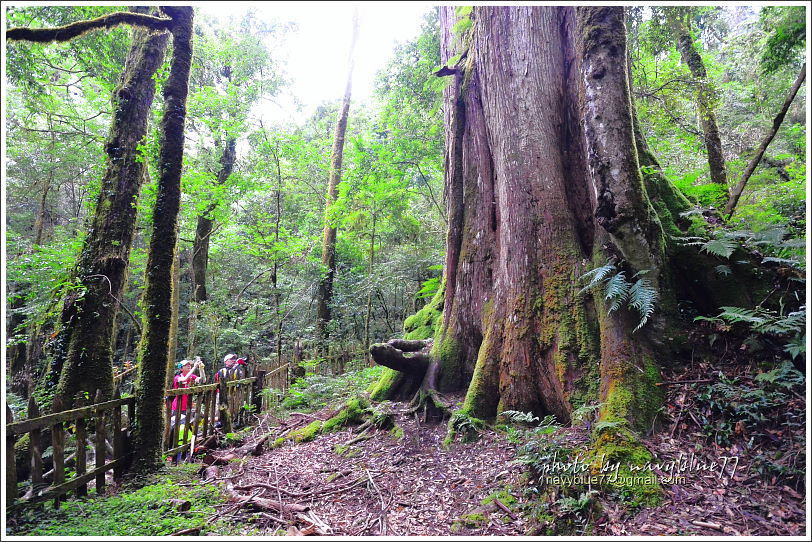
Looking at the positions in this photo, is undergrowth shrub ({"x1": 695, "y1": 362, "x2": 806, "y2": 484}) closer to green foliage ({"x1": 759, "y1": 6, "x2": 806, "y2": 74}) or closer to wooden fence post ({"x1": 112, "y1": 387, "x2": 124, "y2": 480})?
green foliage ({"x1": 759, "y1": 6, "x2": 806, "y2": 74})

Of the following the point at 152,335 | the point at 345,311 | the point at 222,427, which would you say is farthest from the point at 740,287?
the point at 345,311

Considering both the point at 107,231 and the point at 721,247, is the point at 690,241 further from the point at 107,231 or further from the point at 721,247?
the point at 107,231

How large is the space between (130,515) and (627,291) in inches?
198

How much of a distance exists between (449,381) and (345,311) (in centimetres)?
1054

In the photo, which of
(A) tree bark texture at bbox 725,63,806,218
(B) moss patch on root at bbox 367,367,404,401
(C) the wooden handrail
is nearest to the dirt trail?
(B) moss patch on root at bbox 367,367,404,401

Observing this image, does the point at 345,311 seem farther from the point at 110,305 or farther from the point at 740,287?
the point at 740,287

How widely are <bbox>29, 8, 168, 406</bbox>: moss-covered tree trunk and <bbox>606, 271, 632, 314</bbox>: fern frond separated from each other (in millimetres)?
Result: 6272

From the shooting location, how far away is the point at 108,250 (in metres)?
6.82

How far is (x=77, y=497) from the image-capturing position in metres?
4.14

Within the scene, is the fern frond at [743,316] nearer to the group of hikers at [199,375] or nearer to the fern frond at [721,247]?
the fern frond at [721,247]

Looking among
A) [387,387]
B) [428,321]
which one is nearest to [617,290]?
[387,387]

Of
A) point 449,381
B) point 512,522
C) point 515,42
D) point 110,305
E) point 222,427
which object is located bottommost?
point 222,427

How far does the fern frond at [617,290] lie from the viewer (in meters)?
3.66

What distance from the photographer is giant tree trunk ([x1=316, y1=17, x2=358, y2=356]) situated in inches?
522
